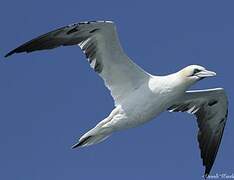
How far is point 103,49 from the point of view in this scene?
1838cm

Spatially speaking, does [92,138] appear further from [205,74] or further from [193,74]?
[205,74]

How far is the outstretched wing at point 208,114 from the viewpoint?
68.0 ft

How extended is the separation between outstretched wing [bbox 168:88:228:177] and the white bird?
221 centimetres

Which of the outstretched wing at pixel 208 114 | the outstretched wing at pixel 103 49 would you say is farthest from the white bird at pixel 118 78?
the outstretched wing at pixel 208 114

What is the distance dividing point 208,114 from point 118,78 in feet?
13.1

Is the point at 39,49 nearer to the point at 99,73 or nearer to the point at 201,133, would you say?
the point at 99,73

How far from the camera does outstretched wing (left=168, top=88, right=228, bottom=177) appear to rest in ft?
68.0

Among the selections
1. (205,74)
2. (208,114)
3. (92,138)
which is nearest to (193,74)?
(205,74)

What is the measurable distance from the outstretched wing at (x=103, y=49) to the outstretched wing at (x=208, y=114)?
2.42 metres

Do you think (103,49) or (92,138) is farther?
(92,138)

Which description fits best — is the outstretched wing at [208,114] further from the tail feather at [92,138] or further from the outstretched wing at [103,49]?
the tail feather at [92,138]

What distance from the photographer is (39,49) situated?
706 inches

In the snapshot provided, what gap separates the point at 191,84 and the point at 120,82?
6.32ft

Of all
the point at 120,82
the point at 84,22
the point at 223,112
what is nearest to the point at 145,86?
the point at 120,82
